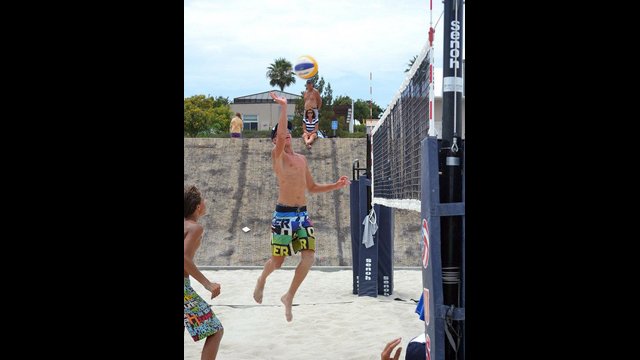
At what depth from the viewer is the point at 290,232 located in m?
6.06

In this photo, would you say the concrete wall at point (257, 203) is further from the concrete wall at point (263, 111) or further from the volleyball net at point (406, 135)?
the concrete wall at point (263, 111)

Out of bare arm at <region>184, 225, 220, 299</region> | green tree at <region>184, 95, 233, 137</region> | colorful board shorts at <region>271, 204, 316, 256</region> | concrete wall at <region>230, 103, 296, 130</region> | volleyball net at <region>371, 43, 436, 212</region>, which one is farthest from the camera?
concrete wall at <region>230, 103, 296, 130</region>

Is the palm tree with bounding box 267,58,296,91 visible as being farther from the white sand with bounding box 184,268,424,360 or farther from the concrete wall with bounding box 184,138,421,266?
the white sand with bounding box 184,268,424,360

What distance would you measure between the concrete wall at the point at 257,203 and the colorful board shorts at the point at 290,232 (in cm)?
590

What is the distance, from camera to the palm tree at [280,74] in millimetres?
53812

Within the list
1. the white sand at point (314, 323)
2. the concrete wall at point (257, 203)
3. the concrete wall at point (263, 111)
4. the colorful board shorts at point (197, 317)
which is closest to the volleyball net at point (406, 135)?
the white sand at point (314, 323)

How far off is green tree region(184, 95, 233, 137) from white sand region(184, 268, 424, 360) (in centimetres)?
2306

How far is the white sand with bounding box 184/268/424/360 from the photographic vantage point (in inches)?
205

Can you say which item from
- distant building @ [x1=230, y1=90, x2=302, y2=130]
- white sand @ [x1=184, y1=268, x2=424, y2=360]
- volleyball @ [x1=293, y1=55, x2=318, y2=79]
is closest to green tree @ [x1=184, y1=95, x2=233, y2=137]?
distant building @ [x1=230, y1=90, x2=302, y2=130]

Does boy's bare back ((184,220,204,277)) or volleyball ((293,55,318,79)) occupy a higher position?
volleyball ((293,55,318,79))
